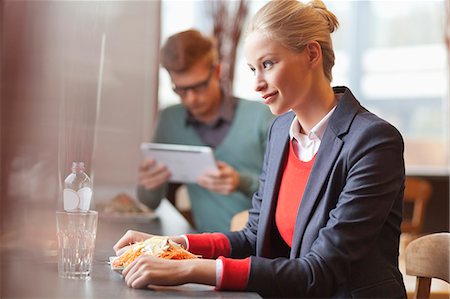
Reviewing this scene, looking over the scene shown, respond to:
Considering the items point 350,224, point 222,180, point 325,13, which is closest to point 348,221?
point 350,224

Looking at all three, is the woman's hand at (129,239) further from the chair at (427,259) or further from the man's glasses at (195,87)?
the man's glasses at (195,87)

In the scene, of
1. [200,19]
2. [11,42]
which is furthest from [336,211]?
[200,19]

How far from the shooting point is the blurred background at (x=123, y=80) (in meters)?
1.09

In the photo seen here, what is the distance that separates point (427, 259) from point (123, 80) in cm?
193

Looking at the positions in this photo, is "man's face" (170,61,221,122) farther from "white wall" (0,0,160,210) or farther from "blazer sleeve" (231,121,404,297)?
"blazer sleeve" (231,121,404,297)

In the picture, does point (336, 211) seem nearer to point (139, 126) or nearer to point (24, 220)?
point (24, 220)

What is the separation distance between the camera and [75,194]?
173cm

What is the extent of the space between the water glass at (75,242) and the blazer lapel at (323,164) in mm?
470

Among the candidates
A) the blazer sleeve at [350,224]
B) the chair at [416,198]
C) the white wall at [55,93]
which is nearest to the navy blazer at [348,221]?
the blazer sleeve at [350,224]

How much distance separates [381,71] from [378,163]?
550 centimetres

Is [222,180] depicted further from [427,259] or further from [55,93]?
[55,93]

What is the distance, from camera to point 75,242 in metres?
1.73

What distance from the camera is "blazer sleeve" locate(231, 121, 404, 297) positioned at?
1651 millimetres

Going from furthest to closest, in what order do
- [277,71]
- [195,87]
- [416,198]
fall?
[416,198] < [195,87] < [277,71]
